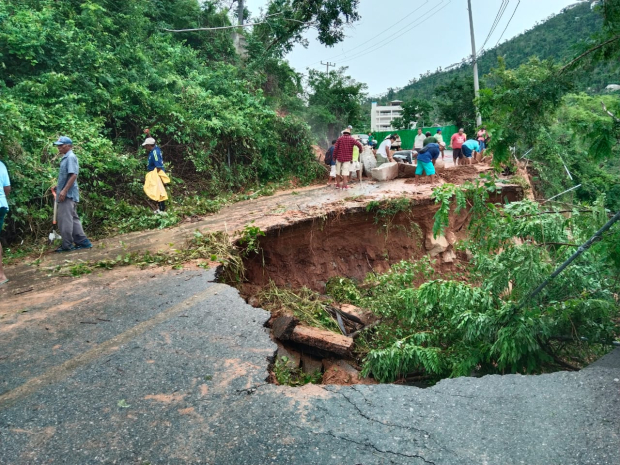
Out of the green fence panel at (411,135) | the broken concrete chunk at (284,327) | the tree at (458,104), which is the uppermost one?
the tree at (458,104)

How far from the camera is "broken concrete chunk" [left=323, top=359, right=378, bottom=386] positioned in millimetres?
4852

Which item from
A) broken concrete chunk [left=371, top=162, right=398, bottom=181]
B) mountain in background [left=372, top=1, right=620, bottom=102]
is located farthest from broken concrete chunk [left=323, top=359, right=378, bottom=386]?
mountain in background [left=372, top=1, right=620, bottom=102]

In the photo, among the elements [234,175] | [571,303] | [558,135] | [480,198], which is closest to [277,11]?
[234,175]

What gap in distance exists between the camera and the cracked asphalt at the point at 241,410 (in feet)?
7.95

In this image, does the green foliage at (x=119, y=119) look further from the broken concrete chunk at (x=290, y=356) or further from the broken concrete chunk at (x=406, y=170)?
the broken concrete chunk at (x=290, y=356)

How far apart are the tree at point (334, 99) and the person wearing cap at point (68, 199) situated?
58.5 feet

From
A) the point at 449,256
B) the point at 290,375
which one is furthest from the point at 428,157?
the point at 290,375

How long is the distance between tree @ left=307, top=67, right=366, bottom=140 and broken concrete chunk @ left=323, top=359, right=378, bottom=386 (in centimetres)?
1948

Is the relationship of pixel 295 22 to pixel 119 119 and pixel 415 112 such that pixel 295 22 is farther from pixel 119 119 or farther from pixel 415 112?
pixel 415 112

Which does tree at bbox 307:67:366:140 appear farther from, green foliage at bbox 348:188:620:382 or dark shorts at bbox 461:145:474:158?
green foliage at bbox 348:188:620:382

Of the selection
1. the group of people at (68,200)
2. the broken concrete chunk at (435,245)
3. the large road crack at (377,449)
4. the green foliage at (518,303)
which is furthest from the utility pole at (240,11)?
the large road crack at (377,449)

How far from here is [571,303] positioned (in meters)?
3.89

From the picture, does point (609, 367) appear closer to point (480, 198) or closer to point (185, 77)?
point (480, 198)

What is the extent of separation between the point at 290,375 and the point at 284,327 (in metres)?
0.70
